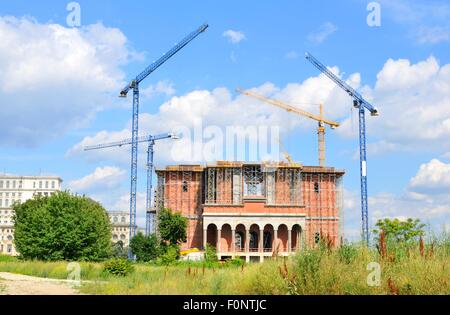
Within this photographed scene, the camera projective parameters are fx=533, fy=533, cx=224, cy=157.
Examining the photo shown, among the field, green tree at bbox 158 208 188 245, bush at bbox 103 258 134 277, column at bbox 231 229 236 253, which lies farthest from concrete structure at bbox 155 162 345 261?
the field

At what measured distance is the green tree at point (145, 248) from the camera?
54875mm

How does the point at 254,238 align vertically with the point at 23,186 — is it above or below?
below

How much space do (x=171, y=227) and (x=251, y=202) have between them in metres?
13.4

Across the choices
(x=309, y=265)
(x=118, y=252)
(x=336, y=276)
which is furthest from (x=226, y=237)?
(x=336, y=276)

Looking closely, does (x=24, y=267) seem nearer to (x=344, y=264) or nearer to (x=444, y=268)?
(x=344, y=264)

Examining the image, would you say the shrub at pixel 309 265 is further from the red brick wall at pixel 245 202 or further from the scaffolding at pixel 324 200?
the scaffolding at pixel 324 200

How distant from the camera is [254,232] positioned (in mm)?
75062

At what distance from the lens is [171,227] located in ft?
201

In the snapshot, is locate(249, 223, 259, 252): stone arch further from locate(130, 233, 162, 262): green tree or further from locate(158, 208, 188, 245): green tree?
locate(130, 233, 162, 262): green tree

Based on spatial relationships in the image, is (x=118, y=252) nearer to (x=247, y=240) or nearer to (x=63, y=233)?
(x=247, y=240)

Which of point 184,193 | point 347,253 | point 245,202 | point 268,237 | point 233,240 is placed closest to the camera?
point 347,253

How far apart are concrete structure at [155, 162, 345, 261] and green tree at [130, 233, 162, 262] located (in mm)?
13350

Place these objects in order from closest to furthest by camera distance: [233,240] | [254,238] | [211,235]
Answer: [233,240], [211,235], [254,238]
